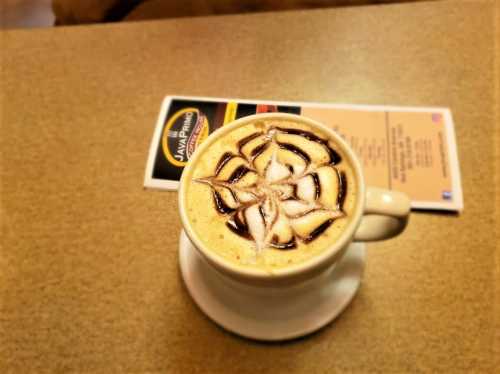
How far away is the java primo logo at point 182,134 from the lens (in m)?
0.75

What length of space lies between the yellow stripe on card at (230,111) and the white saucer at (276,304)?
1.05 feet

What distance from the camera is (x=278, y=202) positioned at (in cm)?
55

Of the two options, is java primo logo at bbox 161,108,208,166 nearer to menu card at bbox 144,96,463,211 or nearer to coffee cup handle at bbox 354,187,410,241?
menu card at bbox 144,96,463,211

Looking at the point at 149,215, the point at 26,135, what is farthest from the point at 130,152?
the point at 26,135

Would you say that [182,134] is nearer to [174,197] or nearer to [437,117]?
[174,197]

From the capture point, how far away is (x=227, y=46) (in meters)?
0.96

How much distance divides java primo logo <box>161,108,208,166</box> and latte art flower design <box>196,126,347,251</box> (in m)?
0.18

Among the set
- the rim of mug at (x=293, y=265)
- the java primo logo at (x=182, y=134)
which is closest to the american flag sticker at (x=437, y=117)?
the rim of mug at (x=293, y=265)

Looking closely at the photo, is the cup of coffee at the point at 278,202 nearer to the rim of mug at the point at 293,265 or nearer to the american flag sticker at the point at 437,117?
the rim of mug at the point at 293,265

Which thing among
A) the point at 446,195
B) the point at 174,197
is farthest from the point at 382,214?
the point at 174,197

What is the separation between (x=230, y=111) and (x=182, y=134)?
0.11 meters

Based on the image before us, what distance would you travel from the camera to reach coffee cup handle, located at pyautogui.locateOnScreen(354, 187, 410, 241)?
19.5 inches

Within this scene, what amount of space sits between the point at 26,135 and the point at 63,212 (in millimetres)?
252

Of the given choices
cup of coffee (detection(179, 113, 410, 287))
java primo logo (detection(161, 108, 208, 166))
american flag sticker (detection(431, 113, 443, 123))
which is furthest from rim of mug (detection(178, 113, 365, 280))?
american flag sticker (detection(431, 113, 443, 123))
